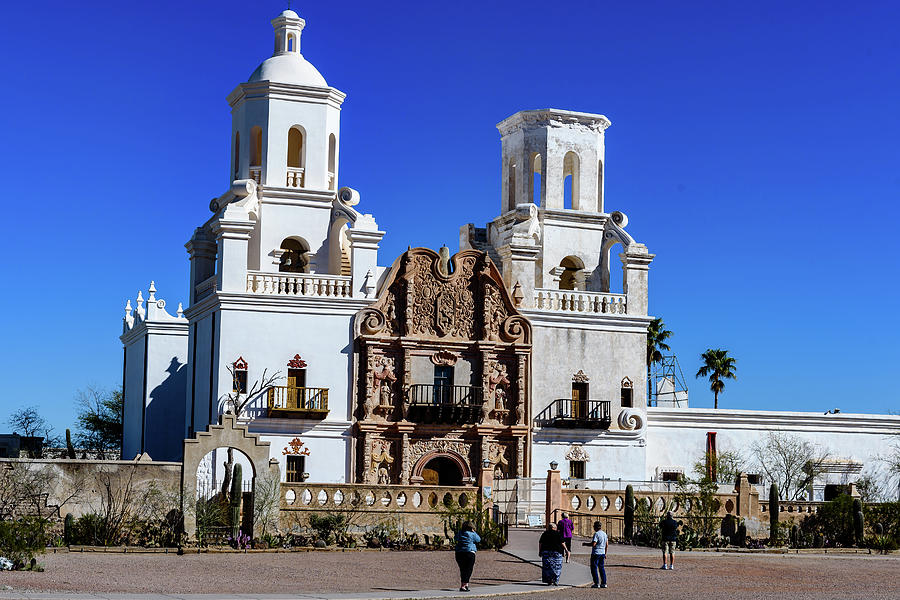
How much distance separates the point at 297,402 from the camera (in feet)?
163

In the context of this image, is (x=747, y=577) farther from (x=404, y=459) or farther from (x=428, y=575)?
(x=404, y=459)

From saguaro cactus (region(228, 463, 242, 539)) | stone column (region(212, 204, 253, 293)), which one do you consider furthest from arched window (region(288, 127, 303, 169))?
saguaro cactus (region(228, 463, 242, 539))

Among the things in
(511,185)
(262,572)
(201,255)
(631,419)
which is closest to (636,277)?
(631,419)

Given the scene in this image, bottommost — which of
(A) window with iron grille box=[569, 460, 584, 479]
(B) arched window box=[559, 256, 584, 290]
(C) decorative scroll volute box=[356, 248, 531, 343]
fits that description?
(A) window with iron grille box=[569, 460, 584, 479]

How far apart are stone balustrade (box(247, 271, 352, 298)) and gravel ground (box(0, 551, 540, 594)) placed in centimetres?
1466

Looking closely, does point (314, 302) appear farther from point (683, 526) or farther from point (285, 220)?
point (683, 526)

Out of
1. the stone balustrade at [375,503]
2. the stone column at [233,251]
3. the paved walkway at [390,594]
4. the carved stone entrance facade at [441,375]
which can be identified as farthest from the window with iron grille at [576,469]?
the paved walkway at [390,594]

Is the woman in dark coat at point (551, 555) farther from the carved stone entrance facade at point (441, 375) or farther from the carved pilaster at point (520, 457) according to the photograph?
the carved pilaster at point (520, 457)

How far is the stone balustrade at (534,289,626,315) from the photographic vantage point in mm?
54531

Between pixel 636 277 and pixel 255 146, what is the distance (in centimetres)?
1588

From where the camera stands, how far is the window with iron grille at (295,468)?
4922 centimetres

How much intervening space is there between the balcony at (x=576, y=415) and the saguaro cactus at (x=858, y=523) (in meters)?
10.4

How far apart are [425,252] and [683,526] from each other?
15091 millimetres

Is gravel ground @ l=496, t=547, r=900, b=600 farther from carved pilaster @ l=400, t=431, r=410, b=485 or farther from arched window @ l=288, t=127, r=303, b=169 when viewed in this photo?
arched window @ l=288, t=127, r=303, b=169
